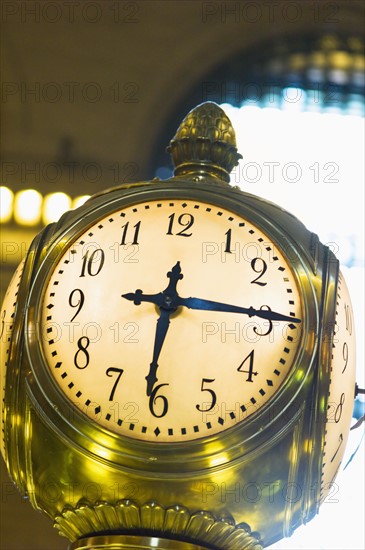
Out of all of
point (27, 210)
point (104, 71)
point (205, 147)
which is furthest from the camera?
point (104, 71)

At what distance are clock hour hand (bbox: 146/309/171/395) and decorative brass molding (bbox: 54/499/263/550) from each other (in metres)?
0.10

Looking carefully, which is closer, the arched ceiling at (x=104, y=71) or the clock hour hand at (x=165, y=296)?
the clock hour hand at (x=165, y=296)

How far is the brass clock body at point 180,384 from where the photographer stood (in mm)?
926

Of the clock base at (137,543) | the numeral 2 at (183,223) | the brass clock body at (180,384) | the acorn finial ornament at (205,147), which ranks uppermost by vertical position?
the acorn finial ornament at (205,147)

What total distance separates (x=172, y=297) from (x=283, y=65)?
230 cm

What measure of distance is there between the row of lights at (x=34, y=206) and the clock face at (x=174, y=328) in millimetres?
1522

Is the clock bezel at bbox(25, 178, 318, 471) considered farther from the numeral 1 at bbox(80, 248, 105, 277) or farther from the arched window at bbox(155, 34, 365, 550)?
the arched window at bbox(155, 34, 365, 550)

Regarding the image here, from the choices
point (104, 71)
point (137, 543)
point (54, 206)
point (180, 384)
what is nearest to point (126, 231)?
point (180, 384)

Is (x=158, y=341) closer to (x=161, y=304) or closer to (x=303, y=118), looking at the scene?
(x=161, y=304)

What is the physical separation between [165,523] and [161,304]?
18cm

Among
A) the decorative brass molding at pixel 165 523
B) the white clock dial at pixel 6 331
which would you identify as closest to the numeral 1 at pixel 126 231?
the white clock dial at pixel 6 331

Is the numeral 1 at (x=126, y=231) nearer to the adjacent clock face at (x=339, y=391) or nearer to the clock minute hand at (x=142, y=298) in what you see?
the clock minute hand at (x=142, y=298)

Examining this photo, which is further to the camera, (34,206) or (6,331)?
(34,206)

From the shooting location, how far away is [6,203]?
8.34ft
